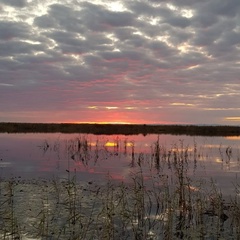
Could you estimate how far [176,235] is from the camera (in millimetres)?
9727

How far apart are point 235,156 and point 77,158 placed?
12874 mm

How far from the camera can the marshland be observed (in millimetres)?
9281

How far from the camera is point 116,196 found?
1311cm

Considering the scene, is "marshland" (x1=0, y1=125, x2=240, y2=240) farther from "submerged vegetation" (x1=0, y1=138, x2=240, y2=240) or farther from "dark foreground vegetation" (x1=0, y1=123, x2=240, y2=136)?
"dark foreground vegetation" (x1=0, y1=123, x2=240, y2=136)

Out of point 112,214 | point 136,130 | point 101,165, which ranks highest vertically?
point 136,130

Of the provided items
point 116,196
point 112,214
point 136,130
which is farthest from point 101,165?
point 136,130

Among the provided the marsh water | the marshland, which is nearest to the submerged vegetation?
the marshland

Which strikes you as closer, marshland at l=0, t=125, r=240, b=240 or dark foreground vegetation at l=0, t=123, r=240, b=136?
marshland at l=0, t=125, r=240, b=240

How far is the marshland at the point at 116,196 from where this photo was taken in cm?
928

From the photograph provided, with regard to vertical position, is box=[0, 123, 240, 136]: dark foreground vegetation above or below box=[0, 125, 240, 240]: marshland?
above

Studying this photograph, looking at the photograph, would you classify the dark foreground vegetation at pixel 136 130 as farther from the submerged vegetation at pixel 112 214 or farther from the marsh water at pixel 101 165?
the submerged vegetation at pixel 112 214

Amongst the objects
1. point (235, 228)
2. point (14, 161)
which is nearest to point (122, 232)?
point (235, 228)

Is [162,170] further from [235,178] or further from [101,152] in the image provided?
[101,152]

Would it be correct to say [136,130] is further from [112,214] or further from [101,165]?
[112,214]
